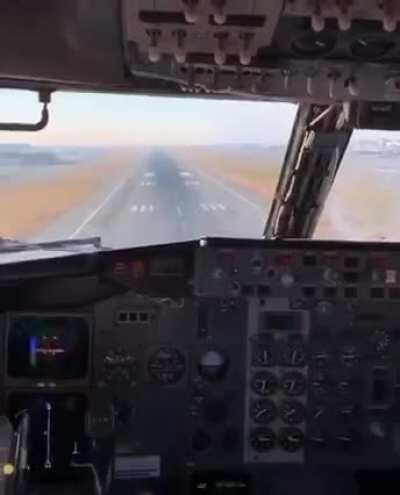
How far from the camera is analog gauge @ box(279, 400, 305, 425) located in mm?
4242

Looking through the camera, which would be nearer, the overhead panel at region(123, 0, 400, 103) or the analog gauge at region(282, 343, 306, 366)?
the overhead panel at region(123, 0, 400, 103)

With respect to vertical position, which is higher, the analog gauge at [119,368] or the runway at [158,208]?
the runway at [158,208]

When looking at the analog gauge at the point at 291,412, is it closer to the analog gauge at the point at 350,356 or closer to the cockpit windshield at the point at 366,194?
the analog gauge at the point at 350,356

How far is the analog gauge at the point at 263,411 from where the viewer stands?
13.9 feet

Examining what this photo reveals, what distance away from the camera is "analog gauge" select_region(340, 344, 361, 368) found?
422cm

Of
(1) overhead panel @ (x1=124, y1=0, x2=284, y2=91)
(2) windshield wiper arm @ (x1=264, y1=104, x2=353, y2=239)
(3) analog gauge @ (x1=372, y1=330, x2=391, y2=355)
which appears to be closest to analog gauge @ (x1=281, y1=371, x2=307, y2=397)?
(3) analog gauge @ (x1=372, y1=330, x2=391, y2=355)

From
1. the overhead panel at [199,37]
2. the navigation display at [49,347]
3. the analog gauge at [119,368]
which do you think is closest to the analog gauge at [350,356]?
the analog gauge at [119,368]

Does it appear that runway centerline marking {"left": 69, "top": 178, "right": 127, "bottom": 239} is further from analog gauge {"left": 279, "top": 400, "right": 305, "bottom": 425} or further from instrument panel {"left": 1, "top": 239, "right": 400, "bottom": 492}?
analog gauge {"left": 279, "top": 400, "right": 305, "bottom": 425}

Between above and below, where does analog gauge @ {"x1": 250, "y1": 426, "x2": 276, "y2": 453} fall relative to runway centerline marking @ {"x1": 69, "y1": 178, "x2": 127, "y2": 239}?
below

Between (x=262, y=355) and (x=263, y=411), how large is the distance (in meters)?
0.28

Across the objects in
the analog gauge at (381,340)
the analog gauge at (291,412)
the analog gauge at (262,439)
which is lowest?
the analog gauge at (262,439)

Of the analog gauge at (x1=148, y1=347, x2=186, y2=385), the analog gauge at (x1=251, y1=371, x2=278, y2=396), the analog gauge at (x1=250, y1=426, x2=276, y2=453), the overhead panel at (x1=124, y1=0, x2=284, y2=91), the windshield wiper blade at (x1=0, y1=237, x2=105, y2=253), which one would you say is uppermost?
the overhead panel at (x1=124, y1=0, x2=284, y2=91)

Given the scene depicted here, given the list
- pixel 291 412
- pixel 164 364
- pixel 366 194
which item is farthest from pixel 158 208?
pixel 291 412

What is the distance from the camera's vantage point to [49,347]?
4.09 m
